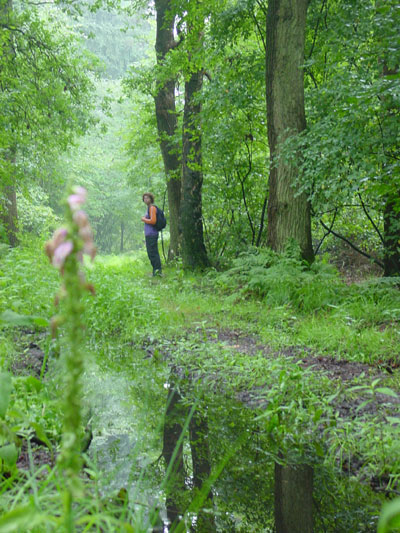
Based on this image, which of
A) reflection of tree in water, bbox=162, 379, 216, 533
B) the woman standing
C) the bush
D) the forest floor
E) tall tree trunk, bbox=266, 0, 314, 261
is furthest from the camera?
the woman standing

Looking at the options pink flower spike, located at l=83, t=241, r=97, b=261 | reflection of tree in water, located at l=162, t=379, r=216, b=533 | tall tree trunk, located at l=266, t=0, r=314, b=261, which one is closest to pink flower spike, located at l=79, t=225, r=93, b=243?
pink flower spike, located at l=83, t=241, r=97, b=261

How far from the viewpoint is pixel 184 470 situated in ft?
9.41

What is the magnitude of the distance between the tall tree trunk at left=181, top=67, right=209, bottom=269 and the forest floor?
12.4 ft

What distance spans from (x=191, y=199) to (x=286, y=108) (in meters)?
4.01

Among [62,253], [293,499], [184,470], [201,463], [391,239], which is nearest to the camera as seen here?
[62,253]

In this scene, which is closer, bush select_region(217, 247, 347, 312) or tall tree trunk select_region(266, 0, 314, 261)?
bush select_region(217, 247, 347, 312)

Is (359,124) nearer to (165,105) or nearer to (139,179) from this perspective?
(165,105)

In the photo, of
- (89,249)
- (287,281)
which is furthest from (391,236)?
(89,249)

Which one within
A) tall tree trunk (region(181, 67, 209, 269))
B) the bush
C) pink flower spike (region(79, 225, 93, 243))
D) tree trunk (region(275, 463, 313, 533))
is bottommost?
tree trunk (region(275, 463, 313, 533))

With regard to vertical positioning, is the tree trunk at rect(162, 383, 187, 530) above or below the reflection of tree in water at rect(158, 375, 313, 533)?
above

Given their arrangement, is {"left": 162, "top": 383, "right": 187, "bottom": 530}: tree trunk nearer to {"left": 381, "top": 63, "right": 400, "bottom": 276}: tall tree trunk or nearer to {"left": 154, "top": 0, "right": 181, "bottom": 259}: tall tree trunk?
{"left": 381, "top": 63, "right": 400, "bottom": 276}: tall tree trunk

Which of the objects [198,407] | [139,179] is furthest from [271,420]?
[139,179]

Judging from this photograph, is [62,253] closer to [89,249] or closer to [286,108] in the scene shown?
[89,249]

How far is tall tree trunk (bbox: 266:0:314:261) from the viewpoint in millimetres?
7902
